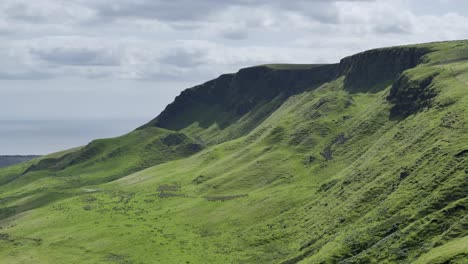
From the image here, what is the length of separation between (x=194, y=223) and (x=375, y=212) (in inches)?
2794

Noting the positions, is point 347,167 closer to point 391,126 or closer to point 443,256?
point 391,126

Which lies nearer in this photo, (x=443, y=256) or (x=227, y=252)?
(x=443, y=256)

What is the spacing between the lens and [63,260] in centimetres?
15612

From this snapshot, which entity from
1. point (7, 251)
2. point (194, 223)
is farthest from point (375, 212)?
point (7, 251)

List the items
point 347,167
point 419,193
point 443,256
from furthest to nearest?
point 347,167 → point 419,193 → point 443,256

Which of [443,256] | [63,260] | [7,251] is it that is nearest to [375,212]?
[443,256]

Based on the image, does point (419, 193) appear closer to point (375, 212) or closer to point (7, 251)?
point (375, 212)

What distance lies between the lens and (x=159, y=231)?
174 metres

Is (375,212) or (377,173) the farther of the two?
(377,173)

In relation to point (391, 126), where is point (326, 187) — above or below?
below

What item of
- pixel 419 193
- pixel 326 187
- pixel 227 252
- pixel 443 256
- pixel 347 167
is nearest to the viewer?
pixel 443 256

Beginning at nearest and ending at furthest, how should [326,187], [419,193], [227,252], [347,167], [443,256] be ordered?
[443,256] → [419,193] → [227,252] → [326,187] → [347,167]

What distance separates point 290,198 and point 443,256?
9312 cm

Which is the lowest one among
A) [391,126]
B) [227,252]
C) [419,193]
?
[227,252]
